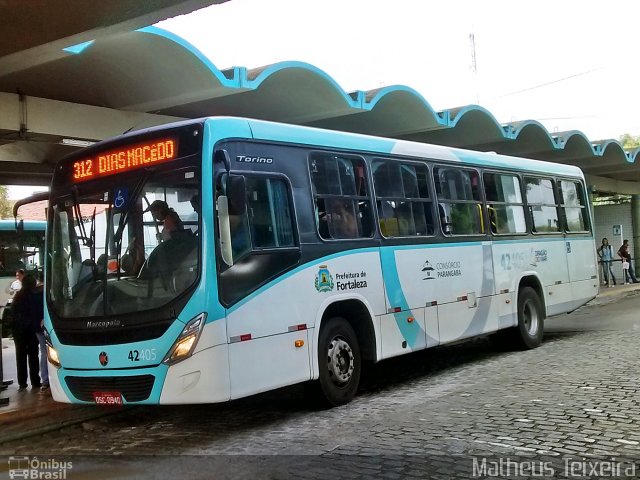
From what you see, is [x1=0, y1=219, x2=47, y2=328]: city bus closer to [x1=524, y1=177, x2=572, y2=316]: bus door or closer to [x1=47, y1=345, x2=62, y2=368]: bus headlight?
[x1=47, y1=345, x2=62, y2=368]: bus headlight

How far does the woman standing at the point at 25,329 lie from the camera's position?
912 centimetres

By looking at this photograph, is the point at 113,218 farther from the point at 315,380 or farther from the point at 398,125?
the point at 398,125

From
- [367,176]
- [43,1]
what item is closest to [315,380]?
[367,176]

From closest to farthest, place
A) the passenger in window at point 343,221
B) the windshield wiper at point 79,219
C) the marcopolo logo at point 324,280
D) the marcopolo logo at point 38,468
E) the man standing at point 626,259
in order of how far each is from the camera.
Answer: the marcopolo logo at point 38,468, the windshield wiper at point 79,219, the marcopolo logo at point 324,280, the passenger in window at point 343,221, the man standing at point 626,259

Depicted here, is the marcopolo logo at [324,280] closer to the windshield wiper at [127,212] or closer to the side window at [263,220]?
the side window at [263,220]

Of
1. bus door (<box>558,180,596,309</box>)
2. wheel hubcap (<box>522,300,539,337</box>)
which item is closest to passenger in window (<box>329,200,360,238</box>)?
wheel hubcap (<box>522,300,539,337</box>)

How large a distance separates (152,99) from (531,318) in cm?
738

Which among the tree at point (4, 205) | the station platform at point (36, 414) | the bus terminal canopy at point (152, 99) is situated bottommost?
the station platform at point (36, 414)

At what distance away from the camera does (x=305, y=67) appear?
10.5 metres

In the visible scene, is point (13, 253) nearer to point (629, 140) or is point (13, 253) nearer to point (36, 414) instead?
point (36, 414)

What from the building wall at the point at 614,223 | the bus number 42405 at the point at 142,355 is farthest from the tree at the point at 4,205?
the bus number 42405 at the point at 142,355

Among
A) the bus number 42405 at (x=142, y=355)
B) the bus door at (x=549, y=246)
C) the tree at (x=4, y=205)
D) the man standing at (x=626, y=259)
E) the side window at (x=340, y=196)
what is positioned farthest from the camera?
the tree at (x=4, y=205)

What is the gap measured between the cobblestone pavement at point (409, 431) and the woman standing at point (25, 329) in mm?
2268

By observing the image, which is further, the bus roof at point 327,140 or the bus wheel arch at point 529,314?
the bus wheel arch at point 529,314
